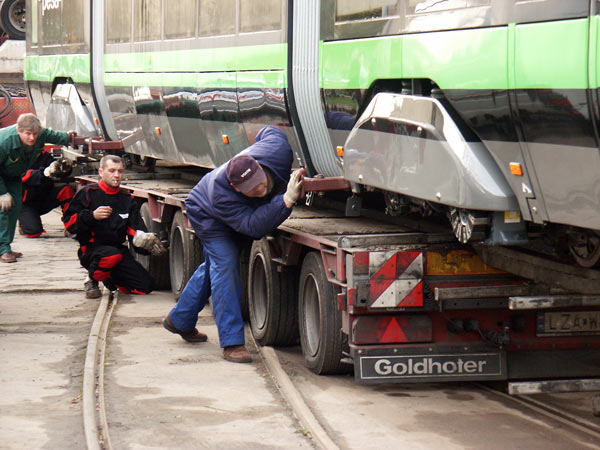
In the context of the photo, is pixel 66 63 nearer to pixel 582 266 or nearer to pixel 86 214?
pixel 86 214

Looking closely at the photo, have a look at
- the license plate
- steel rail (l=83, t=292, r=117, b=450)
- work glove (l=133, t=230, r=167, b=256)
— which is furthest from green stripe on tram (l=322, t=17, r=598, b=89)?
work glove (l=133, t=230, r=167, b=256)

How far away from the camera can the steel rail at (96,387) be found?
6844mm

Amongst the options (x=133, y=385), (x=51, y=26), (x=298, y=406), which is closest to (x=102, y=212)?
(x=133, y=385)

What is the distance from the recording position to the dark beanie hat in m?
8.44

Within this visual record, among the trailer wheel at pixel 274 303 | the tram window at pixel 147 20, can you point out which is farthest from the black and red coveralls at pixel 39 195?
the trailer wheel at pixel 274 303

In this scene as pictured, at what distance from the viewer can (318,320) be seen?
336 inches

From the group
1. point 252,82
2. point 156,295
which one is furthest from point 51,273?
point 252,82

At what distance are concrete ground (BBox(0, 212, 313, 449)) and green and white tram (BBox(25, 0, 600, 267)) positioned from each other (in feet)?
5.08

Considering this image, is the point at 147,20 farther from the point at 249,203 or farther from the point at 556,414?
the point at 556,414

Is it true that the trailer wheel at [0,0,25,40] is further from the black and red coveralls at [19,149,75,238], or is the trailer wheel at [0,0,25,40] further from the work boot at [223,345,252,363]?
the work boot at [223,345,252,363]

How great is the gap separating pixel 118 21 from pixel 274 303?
19.0ft

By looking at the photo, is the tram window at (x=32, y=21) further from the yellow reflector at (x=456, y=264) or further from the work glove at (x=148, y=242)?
the yellow reflector at (x=456, y=264)

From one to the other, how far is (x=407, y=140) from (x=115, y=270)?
5.97 metres

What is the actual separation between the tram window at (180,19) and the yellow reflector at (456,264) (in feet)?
15.5
